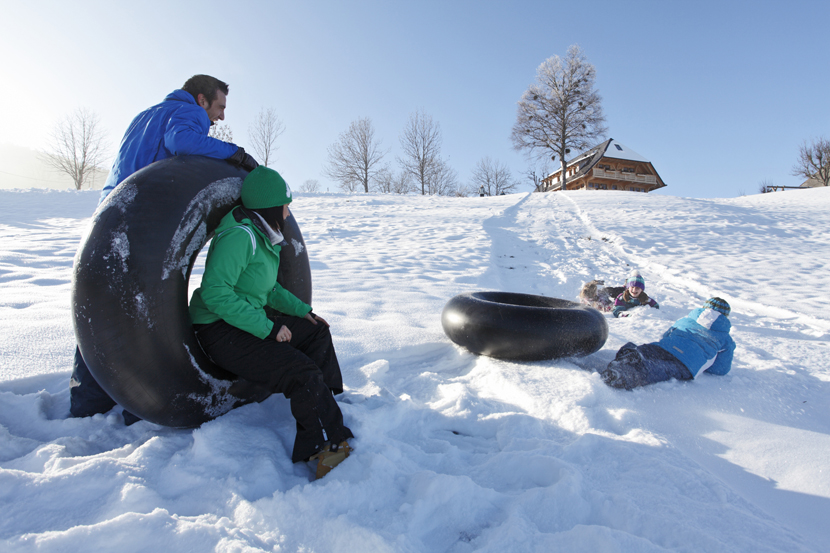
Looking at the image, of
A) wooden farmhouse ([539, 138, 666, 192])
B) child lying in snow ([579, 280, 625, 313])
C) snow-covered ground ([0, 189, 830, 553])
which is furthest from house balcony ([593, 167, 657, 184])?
snow-covered ground ([0, 189, 830, 553])

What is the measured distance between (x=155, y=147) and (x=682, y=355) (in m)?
3.96

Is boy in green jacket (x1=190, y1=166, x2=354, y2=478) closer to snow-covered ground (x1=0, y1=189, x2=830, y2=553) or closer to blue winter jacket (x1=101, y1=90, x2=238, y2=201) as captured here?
snow-covered ground (x1=0, y1=189, x2=830, y2=553)

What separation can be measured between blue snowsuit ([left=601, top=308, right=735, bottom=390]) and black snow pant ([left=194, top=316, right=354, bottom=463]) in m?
2.07

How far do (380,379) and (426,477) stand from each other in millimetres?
1232

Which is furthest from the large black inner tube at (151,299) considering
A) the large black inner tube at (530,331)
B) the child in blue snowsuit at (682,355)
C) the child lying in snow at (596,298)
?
the child lying in snow at (596,298)

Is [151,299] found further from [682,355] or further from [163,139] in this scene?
[682,355]

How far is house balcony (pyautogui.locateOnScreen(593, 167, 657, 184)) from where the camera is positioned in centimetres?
3941

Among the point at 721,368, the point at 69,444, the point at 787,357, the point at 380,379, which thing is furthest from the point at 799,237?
the point at 69,444

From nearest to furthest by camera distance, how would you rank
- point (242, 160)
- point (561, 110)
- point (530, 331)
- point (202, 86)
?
point (242, 160)
point (202, 86)
point (530, 331)
point (561, 110)

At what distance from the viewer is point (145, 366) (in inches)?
75.0

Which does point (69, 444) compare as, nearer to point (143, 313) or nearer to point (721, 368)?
point (143, 313)

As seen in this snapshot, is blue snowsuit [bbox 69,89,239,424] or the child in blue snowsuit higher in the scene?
blue snowsuit [bbox 69,89,239,424]

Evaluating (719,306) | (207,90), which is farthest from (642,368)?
(207,90)

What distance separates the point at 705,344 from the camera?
3268 millimetres
